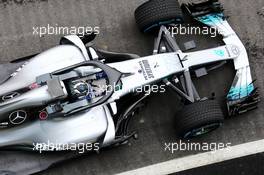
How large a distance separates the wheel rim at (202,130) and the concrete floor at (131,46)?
0.57 feet

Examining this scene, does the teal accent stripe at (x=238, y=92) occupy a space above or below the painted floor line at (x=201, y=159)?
above

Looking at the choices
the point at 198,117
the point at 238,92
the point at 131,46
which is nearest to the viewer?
the point at 198,117

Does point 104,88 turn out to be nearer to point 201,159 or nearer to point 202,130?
point 202,130

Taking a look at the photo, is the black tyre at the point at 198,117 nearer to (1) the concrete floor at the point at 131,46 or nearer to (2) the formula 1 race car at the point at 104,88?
(2) the formula 1 race car at the point at 104,88

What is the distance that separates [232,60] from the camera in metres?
5.49

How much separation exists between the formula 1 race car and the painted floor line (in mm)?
250

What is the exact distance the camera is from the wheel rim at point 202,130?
5.03 metres

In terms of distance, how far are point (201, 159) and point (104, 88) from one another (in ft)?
4.26

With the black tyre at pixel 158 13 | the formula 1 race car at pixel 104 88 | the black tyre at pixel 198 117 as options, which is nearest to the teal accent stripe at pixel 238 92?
the formula 1 race car at pixel 104 88

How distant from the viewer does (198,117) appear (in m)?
4.92

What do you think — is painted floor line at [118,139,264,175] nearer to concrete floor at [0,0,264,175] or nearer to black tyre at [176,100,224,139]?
concrete floor at [0,0,264,175]

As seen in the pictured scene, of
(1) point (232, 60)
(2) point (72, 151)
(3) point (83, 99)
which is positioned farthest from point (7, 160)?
(1) point (232, 60)

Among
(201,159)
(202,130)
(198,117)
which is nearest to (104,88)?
(198,117)

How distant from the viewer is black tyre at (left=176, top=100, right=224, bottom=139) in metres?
4.92
